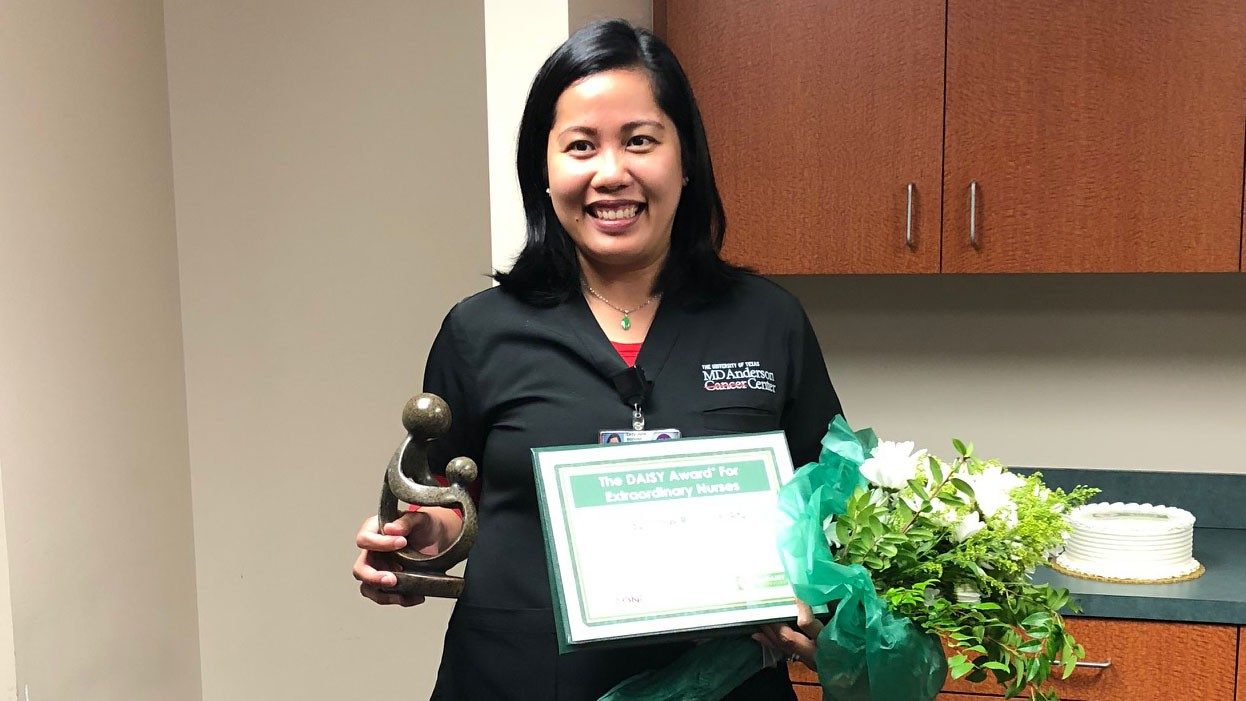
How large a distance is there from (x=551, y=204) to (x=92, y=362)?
1.38 metres

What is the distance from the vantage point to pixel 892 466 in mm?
1176

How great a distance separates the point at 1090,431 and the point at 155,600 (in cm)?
230

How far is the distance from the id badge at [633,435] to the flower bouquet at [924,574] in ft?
0.63

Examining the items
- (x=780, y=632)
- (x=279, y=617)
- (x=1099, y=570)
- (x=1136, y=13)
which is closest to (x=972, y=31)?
(x=1136, y=13)

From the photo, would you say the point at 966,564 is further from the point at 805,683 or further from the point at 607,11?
the point at 607,11

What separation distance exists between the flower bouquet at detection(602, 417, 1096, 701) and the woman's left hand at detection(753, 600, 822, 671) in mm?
25

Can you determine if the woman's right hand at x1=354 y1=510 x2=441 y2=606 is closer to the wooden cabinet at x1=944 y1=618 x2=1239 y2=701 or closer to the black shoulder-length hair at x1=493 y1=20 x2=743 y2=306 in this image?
the black shoulder-length hair at x1=493 y1=20 x2=743 y2=306

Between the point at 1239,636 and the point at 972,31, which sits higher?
the point at 972,31

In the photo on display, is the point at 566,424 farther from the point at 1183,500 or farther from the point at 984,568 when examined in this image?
the point at 1183,500

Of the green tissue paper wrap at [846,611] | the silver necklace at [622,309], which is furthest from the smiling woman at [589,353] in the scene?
the green tissue paper wrap at [846,611]

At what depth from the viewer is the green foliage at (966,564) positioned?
1.12 m

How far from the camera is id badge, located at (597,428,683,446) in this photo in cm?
131

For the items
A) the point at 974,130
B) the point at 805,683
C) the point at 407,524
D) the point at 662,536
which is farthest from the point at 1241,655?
the point at 407,524

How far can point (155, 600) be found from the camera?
2648 mm
